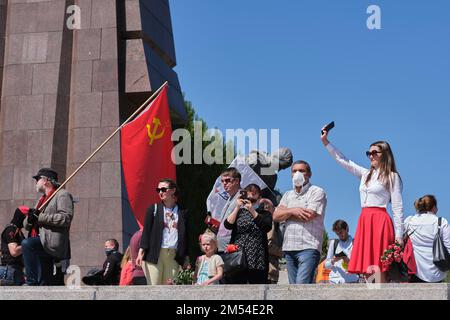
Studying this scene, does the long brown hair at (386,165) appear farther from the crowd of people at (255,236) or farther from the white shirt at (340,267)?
the white shirt at (340,267)

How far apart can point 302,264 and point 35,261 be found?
10.8 ft

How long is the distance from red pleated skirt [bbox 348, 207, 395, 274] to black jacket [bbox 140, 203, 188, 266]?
225 centimetres

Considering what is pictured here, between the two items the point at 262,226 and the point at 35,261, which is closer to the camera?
the point at 262,226

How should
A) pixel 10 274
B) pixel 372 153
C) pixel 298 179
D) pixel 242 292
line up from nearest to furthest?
1. pixel 242 292
2. pixel 372 153
3. pixel 298 179
4. pixel 10 274

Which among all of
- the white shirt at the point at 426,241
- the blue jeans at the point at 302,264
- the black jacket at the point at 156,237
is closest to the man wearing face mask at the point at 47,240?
the black jacket at the point at 156,237

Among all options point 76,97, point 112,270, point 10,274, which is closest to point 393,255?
point 112,270

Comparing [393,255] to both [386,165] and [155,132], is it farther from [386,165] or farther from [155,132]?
[155,132]

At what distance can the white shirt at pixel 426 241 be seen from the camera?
1147 centimetres

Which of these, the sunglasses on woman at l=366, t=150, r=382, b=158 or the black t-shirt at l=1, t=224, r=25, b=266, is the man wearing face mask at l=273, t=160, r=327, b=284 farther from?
the black t-shirt at l=1, t=224, r=25, b=266

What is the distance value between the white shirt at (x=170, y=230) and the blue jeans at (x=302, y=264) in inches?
56.7

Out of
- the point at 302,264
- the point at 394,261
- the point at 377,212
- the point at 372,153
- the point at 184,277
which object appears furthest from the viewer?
the point at 184,277

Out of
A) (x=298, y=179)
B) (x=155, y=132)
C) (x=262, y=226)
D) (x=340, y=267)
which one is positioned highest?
(x=155, y=132)

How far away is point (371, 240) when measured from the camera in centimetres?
936
